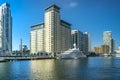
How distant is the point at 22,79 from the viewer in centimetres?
6569

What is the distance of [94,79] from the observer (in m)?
65.2

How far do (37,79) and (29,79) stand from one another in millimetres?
2329

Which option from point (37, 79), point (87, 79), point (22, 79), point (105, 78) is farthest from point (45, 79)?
point (105, 78)

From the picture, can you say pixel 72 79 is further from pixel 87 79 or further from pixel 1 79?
pixel 1 79

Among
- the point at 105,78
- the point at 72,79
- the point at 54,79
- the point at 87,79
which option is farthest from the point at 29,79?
the point at 105,78

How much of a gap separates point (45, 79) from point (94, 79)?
13.0 meters

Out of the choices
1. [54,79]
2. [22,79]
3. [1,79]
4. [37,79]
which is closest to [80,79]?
[54,79]

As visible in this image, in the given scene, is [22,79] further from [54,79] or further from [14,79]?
[54,79]

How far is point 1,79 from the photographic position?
64812 millimetres

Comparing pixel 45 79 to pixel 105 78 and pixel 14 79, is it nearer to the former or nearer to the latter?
pixel 14 79

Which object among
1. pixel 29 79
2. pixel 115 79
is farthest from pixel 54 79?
pixel 115 79

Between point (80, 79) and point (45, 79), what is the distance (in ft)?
30.4

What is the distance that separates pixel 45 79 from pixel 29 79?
4407mm

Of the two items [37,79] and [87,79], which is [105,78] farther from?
[37,79]
